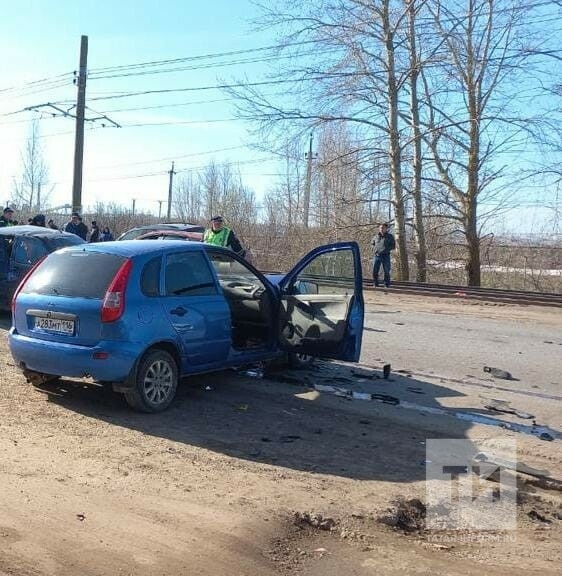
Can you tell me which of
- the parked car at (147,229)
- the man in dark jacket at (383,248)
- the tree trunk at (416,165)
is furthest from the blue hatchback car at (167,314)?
the tree trunk at (416,165)

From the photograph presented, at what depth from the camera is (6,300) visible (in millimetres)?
10789

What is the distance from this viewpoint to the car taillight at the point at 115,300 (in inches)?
230

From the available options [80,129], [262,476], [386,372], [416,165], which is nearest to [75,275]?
[262,476]

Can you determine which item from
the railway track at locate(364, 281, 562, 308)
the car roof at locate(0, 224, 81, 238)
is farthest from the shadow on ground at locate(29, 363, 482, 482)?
the railway track at locate(364, 281, 562, 308)

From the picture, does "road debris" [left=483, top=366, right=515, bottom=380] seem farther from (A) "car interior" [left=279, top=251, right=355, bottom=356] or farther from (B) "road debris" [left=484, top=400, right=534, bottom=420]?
(A) "car interior" [left=279, top=251, right=355, bottom=356]

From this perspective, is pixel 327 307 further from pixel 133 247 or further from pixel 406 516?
pixel 406 516

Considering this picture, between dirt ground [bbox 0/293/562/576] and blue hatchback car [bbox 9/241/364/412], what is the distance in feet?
1.36

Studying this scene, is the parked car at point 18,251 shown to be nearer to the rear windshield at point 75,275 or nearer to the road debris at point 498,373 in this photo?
the rear windshield at point 75,275

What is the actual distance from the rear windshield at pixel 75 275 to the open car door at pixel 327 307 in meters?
1.95

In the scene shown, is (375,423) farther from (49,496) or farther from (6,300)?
(6,300)

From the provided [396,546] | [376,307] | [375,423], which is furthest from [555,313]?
[396,546]

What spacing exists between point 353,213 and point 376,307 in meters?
13.2

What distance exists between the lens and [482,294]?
61.6 ft

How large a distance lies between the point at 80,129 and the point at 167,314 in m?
22.6
